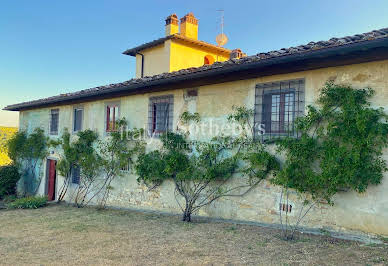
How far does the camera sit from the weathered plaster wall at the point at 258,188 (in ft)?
17.5

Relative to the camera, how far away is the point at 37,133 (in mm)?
13992

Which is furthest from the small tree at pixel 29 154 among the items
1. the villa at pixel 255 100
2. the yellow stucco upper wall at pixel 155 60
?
the yellow stucco upper wall at pixel 155 60

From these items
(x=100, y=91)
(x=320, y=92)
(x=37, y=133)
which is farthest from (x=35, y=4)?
(x=320, y=92)

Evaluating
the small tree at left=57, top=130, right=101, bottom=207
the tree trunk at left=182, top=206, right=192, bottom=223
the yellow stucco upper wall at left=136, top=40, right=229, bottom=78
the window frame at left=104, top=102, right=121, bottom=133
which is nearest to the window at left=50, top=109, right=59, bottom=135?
the small tree at left=57, top=130, right=101, bottom=207

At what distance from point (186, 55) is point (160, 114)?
8.18 m

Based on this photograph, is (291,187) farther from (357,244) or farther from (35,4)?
(35,4)

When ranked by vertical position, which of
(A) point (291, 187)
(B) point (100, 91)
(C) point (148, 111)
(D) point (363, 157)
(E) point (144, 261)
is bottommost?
(E) point (144, 261)

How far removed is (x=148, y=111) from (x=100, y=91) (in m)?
2.06

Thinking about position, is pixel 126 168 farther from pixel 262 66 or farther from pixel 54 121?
pixel 262 66

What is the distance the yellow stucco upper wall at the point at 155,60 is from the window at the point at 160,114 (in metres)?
6.76

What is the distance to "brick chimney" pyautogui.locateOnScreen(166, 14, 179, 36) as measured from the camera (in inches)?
639

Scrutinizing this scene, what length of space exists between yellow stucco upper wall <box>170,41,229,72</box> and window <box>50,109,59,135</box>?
233 inches

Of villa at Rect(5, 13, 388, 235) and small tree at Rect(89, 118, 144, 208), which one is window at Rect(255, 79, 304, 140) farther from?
small tree at Rect(89, 118, 144, 208)

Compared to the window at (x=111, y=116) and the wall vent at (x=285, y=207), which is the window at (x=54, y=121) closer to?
the window at (x=111, y=116)
